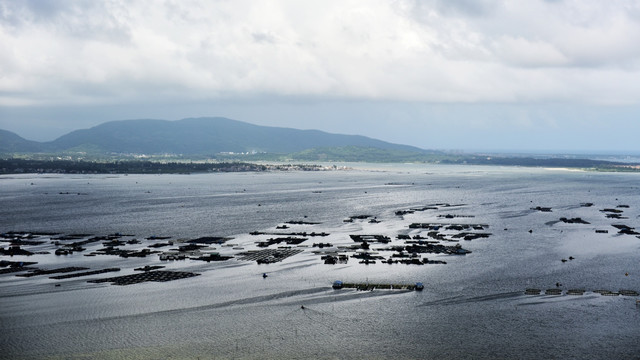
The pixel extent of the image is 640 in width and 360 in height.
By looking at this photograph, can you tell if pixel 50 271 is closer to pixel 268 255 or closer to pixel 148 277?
pixel 148 277

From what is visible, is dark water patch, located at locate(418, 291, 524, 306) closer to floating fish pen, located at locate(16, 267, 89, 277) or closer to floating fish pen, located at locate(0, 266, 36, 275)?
floating fish pen, located at locate(16, 267, 89, 277)

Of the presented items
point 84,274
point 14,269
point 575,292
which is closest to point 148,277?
point 84,274

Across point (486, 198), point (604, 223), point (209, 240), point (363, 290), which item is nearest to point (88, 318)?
point (363, 290)

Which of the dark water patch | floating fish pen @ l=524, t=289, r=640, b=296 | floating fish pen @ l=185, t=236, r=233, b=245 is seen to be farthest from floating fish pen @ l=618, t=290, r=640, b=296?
floating fish pen @ l=185, t=236, r=233, b=245

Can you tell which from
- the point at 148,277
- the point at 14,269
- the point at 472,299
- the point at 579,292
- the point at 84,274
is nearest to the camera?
the point at 472,299

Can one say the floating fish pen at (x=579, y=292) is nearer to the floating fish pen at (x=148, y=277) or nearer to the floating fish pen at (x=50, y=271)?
the floating fish pen at (x=148, y=277)

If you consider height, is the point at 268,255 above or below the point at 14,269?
below

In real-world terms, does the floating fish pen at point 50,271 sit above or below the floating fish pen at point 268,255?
above

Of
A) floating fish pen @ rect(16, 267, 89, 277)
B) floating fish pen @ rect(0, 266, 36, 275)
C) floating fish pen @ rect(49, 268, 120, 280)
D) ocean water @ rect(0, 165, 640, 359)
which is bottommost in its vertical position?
ocean water @ rect(0, 165, 640, 359)

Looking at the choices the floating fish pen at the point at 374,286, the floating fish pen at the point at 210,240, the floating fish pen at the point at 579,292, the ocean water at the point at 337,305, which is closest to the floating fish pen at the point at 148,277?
A: the ocean water at the point at 337,305
